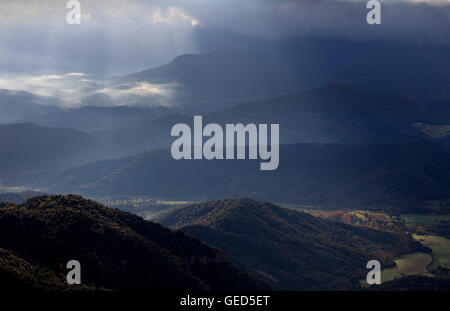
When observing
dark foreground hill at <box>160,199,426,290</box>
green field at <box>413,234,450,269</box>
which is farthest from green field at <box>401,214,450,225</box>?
dark foreground hill at <box>160,199,426,290</box>

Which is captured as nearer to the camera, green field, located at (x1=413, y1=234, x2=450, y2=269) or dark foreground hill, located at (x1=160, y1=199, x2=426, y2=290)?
dark foreground hill, located at (x1=160, y1=199, x2=426, y2=290)

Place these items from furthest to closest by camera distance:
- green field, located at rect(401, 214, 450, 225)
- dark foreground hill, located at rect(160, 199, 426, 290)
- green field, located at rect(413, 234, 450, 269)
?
green field, located at rect(401, 214, 450, 225) → green field, located at rect(413, 234, 450, 269) → dark foreground hill, located at rect(160, 199, 426, 290)

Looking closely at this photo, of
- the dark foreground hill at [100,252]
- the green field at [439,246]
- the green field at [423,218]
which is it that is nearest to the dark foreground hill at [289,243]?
the green field at [439,246]

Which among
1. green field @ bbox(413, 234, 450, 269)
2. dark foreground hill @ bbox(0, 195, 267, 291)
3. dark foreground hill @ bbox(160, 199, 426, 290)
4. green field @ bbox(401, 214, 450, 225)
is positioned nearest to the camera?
dark foreground hill @ bbox(0, 195, 267, 291)

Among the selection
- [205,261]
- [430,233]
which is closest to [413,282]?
[205,261]

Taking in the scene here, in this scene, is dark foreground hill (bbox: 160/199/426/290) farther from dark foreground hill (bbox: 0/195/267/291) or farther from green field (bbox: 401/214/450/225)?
green field (bbox: 401/214/450/225)

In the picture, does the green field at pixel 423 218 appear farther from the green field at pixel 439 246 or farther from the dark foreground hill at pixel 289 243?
the dark foreground hill at pixel 289 243

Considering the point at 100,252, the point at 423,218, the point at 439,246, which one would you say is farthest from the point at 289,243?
the point at 423,218
